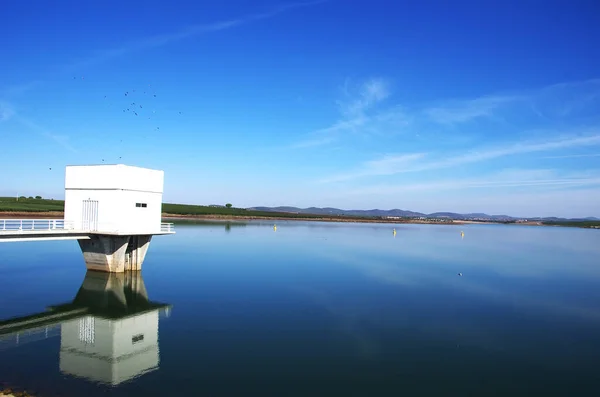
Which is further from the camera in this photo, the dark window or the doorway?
the doorway

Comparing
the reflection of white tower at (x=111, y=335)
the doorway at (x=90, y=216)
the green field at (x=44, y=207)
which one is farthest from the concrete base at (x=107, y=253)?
the green field at (x=44, y=207)

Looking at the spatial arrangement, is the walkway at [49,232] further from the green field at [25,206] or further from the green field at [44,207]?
the green field at [25,206]

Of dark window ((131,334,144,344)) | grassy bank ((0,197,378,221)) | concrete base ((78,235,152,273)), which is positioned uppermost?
grassy bank ((0,197,378,221))

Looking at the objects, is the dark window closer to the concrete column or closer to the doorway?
the doorway

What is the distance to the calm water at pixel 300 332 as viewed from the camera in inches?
613

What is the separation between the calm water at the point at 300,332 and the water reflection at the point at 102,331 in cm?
12

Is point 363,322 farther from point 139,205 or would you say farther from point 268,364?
point 139,205

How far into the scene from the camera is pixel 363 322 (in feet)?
77.5

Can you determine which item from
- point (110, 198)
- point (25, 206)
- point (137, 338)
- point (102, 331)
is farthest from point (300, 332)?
point (25, 206)

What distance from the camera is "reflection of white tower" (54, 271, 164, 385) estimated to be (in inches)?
651

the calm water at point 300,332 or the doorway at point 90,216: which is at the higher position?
the doorway at point 90,216

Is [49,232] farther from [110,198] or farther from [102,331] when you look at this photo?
[102,331]

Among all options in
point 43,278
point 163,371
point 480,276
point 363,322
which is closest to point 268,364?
point 163,371

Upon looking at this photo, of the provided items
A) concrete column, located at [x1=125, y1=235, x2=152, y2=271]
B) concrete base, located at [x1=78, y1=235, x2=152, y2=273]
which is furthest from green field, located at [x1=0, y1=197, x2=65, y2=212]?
concrete column, located at [x1=125, y1=235, x2=152, y2=271]
